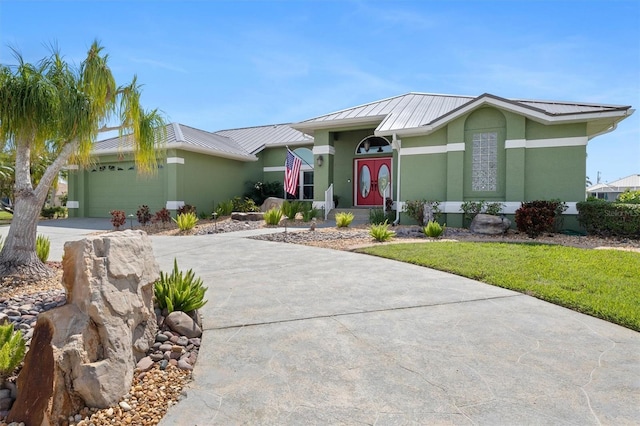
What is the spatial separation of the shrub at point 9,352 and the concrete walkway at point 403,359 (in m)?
1.31

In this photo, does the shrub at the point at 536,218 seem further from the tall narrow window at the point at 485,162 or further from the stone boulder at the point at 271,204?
the stone boulder at the point at 271,204

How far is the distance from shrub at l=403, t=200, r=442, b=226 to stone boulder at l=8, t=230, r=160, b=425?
37.3 feet

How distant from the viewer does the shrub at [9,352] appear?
273 centimetres

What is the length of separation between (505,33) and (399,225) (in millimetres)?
7794

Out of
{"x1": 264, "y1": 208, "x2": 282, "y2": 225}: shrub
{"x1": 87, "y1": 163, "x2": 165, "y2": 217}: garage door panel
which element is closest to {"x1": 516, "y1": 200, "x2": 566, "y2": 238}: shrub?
{"x1": 264, "y1": 208, "x2": 282, "y2": 225}: shrub

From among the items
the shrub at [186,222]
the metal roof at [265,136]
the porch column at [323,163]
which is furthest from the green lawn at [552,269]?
the metal roof at [265,136]

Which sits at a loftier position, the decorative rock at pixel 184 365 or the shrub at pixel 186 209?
the shrub at pixel 186 209

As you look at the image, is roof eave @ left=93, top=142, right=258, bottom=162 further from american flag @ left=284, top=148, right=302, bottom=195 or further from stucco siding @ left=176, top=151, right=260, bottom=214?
american flag @ left=284, top=148, right=302, bottom=195

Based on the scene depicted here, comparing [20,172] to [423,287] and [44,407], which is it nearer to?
[44,407]

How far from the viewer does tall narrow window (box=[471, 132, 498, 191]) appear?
1330 cm

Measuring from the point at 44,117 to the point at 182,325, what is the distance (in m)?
3.72

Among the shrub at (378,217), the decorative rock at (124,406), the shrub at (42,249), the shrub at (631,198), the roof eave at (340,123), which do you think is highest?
the roof eave at (340,123)

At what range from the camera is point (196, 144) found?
17562mm

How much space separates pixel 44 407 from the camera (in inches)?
95.3
